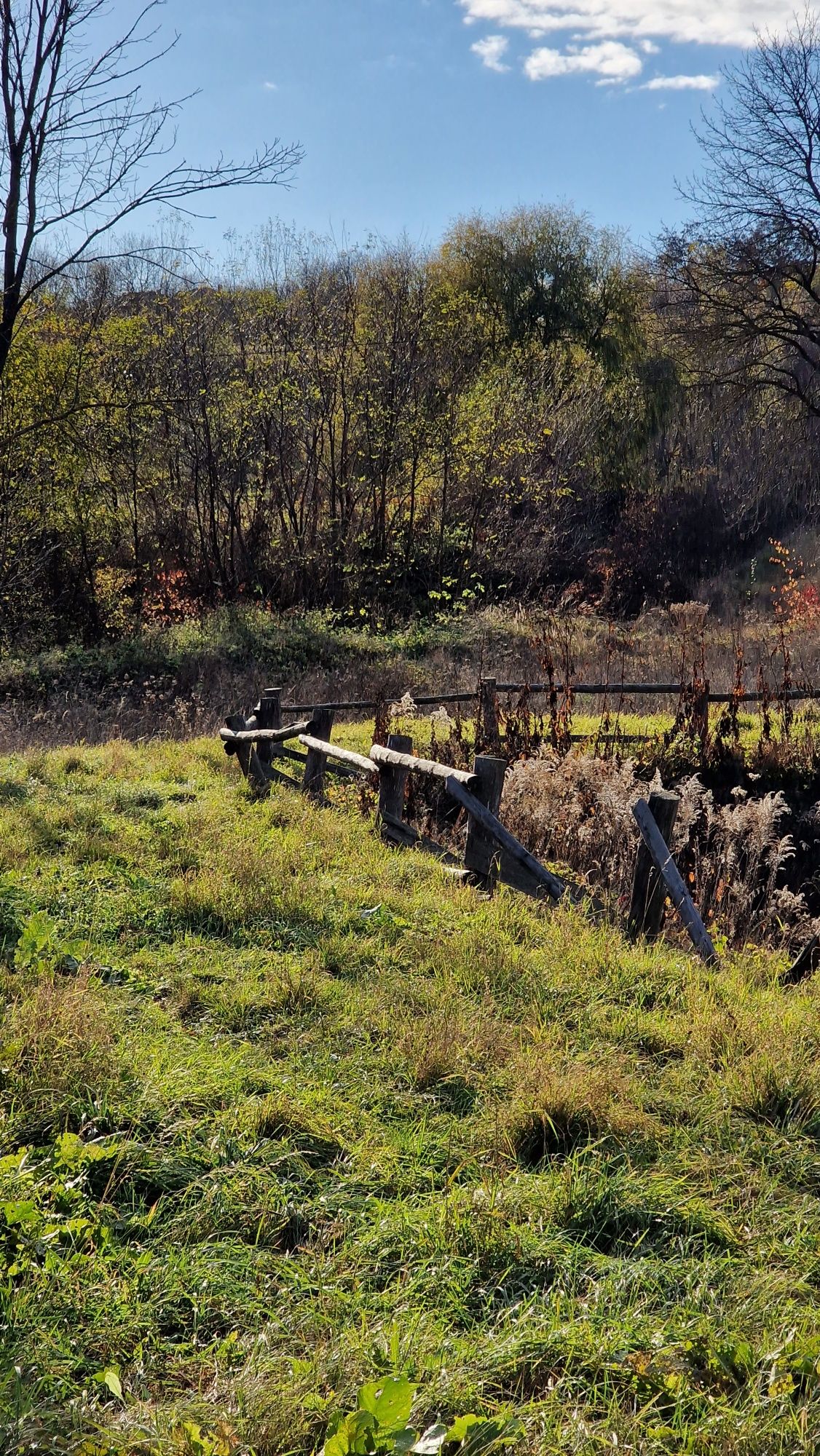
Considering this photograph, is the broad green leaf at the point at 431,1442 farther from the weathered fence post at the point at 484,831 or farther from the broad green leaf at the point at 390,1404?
the weathered fence post at the point at 484,831

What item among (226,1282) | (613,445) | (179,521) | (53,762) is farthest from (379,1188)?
(613,445)

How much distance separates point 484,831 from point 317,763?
264 cm

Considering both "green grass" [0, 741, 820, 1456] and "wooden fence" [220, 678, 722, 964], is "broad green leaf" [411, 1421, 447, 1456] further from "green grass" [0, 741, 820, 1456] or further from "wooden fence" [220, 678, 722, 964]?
"wooden fence" [220, 678, 722, 964]

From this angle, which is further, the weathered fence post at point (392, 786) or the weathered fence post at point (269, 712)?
the weathered fence post at point (269, 712)

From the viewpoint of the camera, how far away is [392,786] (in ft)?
23.1

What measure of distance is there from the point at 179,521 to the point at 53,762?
14.1 metres

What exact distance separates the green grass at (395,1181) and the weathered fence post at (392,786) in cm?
173

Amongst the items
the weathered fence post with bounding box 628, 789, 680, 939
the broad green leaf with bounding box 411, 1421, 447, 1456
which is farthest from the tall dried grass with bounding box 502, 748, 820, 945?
the broad green leaf with bounding box 411, 1421, 447, 1456

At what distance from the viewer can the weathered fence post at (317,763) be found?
8.16 m

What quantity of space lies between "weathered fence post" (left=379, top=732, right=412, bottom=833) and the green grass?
68.3 inches

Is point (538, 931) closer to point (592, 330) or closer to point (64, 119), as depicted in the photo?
point (64, 119)

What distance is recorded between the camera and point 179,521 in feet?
72.6

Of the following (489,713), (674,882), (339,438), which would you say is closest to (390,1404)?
(674,882)

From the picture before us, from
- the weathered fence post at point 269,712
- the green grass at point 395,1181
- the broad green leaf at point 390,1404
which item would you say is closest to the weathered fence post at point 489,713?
the weathered fence post at point 269,712
